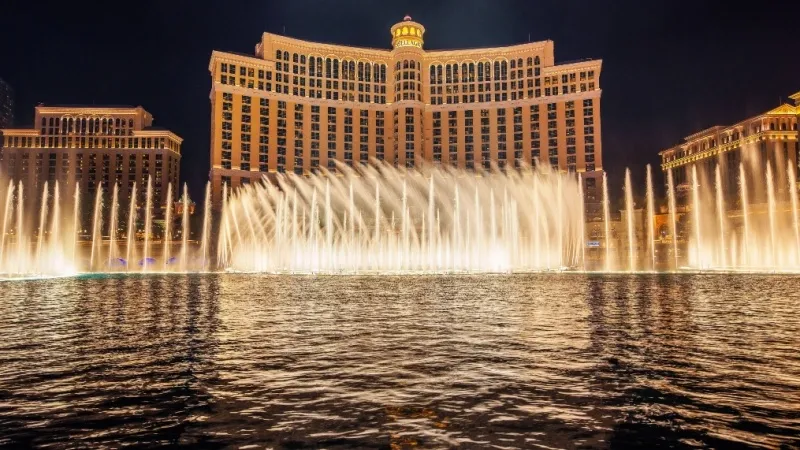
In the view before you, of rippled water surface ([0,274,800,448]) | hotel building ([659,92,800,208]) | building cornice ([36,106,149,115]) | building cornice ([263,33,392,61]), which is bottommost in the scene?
rippled water surface ([0,274,800,448])

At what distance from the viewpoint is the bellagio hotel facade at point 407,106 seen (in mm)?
132000

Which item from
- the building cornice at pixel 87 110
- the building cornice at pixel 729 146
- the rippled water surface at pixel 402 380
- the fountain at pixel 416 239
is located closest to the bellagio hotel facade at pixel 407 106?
the fountain at pixel 416 239

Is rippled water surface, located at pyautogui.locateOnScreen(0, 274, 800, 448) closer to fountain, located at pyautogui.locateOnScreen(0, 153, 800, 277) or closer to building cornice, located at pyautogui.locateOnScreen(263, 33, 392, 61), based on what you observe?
fountain, located at pyautogui.locateOnScreen(0, 153, 800, 277)

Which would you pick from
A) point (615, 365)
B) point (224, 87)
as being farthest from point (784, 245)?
point (224, 87)

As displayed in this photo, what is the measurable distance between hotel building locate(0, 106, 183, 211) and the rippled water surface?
6239 inches

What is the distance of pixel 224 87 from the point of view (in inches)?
5074

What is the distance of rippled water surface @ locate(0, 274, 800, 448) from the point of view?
7391 millimetres

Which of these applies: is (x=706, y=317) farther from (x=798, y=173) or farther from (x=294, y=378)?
(x=798, y=173)

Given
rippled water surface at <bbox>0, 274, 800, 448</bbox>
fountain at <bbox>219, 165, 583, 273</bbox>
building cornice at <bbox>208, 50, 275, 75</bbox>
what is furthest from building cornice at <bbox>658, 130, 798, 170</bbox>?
rippled water surface at <bbox>0, 274, 800, 448</bbox>

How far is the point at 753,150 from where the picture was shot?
130500 mm

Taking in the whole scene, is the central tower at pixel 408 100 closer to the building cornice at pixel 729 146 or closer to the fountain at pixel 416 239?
the fountain at pixel 416 239

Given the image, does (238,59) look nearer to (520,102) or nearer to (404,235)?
(520,102)

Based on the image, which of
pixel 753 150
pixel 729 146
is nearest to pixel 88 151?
pixel 729 146

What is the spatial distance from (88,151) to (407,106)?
95262 millimetres
